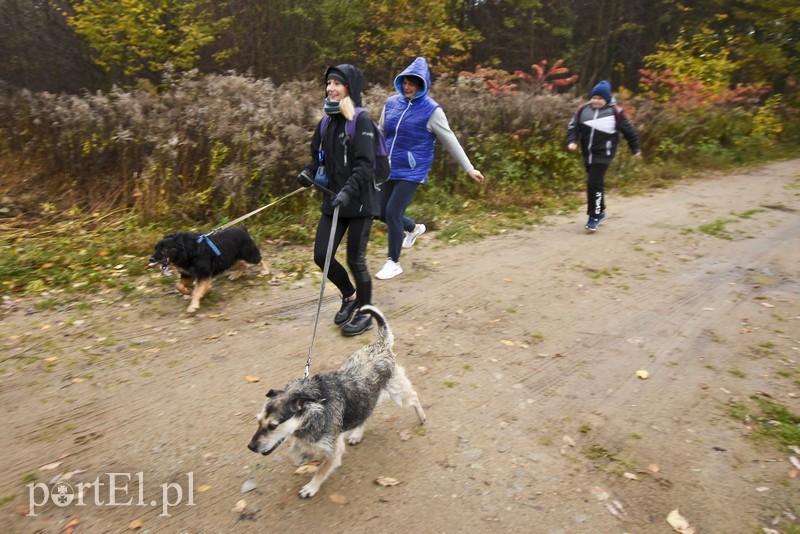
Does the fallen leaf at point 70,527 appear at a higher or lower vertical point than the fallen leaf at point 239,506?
higher

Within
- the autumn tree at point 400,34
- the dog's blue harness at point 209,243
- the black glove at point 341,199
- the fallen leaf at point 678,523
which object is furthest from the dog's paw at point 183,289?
the autumn tree at point 400,34

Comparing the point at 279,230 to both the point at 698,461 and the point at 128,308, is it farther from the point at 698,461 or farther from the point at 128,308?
the point at 698,461

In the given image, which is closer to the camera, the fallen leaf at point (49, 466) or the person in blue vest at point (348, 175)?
the fallen leaf at point (49, 466)

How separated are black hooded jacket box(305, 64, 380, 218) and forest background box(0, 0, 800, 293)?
9.86 ft

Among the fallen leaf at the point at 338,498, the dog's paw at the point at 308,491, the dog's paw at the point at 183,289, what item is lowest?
the fallen leaf at the point at 338,498

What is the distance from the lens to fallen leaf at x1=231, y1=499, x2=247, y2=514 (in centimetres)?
301

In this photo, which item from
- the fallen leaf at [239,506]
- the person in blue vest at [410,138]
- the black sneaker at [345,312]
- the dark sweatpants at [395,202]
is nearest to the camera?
the fallen leaf at [239,506]

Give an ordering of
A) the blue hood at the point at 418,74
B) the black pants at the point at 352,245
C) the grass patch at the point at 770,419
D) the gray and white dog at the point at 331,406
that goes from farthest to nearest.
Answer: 1. the blue hood at the point at 418,74
2. the black pants at the point at 352,245
3. the grass patch at the point at 770,419
4. the gray and white dog at the point at 331,406

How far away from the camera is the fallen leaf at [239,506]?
3.01 meters

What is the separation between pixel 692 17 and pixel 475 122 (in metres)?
14.6

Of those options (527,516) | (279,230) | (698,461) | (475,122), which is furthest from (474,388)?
(475,122)

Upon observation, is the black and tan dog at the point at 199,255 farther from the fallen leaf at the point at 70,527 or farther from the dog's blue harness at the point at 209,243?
the fallen leaf at the point at 70,527

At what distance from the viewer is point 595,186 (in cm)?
761

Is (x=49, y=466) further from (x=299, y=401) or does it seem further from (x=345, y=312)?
(x=345, y=312)
